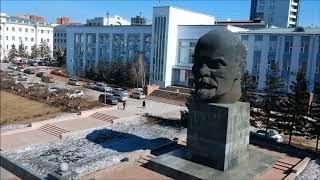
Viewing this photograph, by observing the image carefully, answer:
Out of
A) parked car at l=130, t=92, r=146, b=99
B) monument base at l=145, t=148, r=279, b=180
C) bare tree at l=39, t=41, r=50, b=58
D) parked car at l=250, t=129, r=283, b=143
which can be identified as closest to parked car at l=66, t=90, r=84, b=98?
parked car at l=130, t=92, r=146, b=99

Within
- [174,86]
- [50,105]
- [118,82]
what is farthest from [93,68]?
[50,105]

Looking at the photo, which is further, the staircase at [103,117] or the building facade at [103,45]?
the building facade at [103,45]

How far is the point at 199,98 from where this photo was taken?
49.3 feet

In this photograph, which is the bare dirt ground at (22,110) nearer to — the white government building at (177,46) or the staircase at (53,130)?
the staircase at (53,130)

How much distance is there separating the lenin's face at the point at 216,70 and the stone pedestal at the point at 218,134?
602 millimetres

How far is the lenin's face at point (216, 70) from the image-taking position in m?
14.7

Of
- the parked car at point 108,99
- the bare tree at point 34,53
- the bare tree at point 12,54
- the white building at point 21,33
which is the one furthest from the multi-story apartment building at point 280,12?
the parked car at point 108,99

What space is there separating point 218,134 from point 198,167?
66.5 inches

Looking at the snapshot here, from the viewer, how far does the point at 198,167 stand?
14984 mm

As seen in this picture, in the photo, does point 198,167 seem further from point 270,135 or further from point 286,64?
point 286,64

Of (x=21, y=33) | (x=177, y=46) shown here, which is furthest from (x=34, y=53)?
(x=177, y=46)

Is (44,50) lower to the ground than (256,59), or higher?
lower

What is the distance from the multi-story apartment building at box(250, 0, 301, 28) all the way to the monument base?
81.4 m

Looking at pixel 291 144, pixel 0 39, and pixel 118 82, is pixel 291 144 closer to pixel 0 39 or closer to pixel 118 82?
pixel 118 82
